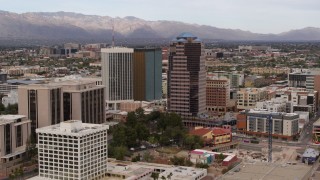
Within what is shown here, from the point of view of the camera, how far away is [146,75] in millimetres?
74750

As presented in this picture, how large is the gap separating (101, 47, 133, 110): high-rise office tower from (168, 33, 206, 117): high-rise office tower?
39.0 feet

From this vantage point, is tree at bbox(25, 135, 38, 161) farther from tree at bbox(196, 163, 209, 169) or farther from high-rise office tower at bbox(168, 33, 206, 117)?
high-rise office tower at bbox(168, 33, 206, 117)

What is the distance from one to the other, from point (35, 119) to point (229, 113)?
28.1 m

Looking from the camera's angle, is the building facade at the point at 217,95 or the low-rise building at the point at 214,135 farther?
the building facade at the point at 217,95

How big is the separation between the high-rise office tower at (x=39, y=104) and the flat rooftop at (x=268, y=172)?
17.8 metres

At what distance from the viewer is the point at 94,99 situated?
54500 millimetres

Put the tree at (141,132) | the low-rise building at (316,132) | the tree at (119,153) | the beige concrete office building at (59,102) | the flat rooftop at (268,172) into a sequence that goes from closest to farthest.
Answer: the flat rooftop at (268,172)
the tree at (119,153)
the beige concrete office building at (59,102)
the tree at (141,132)
the low-rise building at (316,132)

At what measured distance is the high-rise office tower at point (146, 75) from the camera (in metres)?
74.3

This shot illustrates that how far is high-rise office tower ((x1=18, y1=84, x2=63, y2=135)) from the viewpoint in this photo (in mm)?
48281

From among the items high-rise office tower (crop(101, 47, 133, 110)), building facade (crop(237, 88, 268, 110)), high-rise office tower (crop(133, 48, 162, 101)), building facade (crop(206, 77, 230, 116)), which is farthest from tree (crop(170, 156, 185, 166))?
high-rise office tower (crop(133, 48, 162, 101))

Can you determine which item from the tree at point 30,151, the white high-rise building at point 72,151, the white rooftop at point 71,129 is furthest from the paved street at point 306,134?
the tree at point 30,151

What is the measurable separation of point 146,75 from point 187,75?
14.9 meters

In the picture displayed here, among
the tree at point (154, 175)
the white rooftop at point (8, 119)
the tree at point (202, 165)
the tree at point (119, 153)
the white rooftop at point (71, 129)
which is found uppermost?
the white rooftop at point (71, 129)

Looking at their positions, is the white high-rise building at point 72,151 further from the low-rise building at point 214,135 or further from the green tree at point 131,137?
the low-rise building at point 214,135
